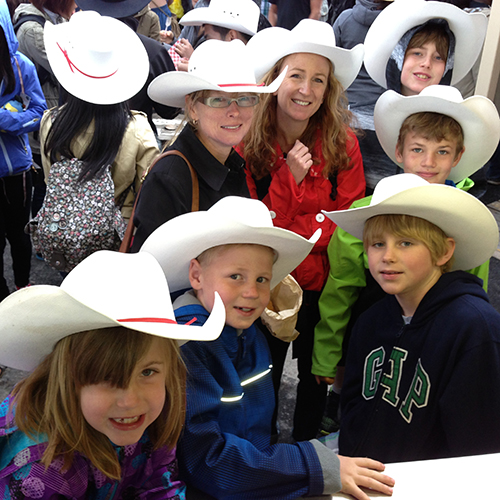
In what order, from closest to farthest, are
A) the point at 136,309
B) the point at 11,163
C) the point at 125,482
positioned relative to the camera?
the point at 136,309, the point at 125,482, the point at 11,163

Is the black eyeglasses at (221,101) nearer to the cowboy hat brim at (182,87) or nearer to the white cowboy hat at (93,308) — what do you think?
the cowboy hat brim at (182,87)

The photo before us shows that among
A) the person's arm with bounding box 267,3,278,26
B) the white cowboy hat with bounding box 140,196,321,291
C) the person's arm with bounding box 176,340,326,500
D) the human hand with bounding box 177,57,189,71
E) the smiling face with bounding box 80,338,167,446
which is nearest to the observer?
the smiling face with bounding box 80,338,167,446

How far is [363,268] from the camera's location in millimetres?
2178

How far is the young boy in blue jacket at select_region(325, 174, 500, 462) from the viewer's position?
5.05 feet

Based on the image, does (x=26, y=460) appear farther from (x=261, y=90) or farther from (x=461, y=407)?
(x=261, y=90)

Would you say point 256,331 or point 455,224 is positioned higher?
point 455,224

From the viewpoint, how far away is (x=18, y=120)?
300 cm

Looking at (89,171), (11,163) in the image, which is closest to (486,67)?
(89,171)

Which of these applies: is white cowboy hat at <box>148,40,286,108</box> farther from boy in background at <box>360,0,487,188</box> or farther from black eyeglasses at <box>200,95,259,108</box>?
boy in background at <box>360,0,487,188</box>

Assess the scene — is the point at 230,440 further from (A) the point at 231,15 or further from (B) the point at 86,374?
(A) the point at 231,15

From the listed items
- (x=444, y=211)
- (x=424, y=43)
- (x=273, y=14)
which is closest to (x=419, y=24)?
(x=424, y=43)

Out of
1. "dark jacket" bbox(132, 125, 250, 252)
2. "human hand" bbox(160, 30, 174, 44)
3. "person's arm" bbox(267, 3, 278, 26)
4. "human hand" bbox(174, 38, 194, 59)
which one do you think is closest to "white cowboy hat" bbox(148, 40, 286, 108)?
"dark jacket" bbox(132, 125, 250, 252)

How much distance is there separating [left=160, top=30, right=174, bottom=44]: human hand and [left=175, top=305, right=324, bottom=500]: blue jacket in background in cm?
451

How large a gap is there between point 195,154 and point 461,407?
3.98 feet
